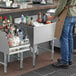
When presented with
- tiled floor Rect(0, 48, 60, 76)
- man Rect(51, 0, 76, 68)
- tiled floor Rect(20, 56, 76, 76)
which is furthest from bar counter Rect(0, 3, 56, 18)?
tiled floor Rect(20, 56, 76, 76)

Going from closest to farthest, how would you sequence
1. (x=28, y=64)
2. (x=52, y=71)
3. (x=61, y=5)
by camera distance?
1. (x=61, y=5)
2. (x=52, y=71)
3. (x=28, y=64)

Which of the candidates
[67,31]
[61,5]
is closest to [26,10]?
[61,5]

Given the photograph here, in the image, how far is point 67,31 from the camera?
3934mm

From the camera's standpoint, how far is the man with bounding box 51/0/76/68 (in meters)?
3.84

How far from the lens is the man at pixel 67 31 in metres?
3.84

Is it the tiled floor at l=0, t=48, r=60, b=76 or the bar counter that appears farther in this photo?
the tiled floor at l=0, t=48, r=60, b=76

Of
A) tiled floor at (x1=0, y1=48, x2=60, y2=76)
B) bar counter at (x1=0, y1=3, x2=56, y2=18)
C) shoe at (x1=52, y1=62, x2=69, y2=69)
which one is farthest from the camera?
shoe at (x1=52, y1=62, x2=69, y2=69)

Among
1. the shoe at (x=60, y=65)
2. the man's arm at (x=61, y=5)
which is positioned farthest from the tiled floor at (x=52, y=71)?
the man's arm at (x=61, y=5)

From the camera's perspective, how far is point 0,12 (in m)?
3.64

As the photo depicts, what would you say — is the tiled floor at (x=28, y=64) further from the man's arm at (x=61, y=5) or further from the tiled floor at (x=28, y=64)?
the man's arm at (x=61, y=5)

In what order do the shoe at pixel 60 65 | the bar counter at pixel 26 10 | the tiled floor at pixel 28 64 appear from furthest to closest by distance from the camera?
the shoe at pixel 60 65 < the tiled floor at pixel 28 64 < the bar counter at pixel 26 10

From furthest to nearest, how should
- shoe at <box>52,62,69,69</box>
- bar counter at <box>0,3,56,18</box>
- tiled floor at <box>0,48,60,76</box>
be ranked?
shoe at <box>52,62,69,69</box> → tiled floor at <box>0,48,60,76</box> → bar counter at <box>0,3,56,18</box>

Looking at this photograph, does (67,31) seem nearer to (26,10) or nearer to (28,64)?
(26,10)

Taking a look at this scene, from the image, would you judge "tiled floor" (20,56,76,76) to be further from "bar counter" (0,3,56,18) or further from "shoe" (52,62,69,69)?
"bar counter" (0,3,56,18)
